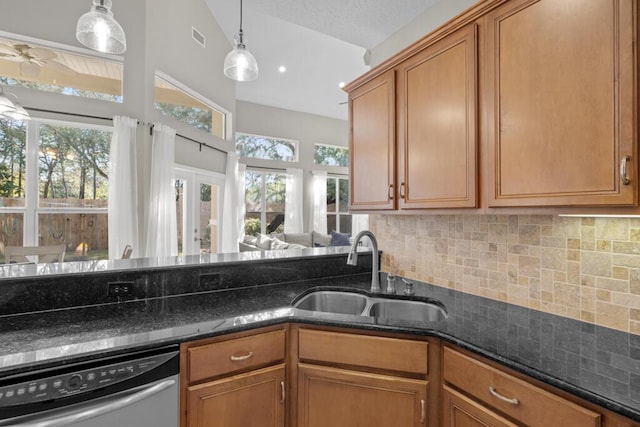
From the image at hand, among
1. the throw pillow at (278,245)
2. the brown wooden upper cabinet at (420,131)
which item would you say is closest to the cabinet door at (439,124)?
the brown wooden upper cabinet at (420,131)

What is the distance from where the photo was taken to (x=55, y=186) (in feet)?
11.6

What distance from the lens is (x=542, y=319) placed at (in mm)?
1364

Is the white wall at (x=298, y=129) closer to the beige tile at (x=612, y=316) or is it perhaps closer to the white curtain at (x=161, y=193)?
the white curtain at (x=161, y=193)

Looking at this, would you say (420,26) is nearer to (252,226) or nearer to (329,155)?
(252,226)

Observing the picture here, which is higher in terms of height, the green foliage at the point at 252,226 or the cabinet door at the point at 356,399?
the green foliage at the point at 252,226

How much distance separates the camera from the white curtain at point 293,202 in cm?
686

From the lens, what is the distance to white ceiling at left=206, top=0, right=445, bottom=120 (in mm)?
2051

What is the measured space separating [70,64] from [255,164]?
11.2 feet

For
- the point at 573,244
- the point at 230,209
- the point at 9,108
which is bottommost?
the point at 573,244

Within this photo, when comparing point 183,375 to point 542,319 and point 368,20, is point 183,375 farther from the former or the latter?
point 368,20

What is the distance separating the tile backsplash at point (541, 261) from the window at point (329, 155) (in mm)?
5419

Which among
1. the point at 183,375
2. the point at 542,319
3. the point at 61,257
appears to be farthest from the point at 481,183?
the point at 61,257

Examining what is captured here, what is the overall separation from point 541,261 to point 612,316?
31 centimetres

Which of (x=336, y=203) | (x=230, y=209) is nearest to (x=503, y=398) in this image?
(x=230, y=209)
